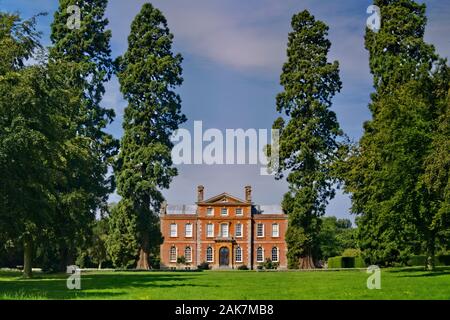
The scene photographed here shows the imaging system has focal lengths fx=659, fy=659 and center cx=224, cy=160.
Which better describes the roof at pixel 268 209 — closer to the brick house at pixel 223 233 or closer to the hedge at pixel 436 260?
the brick house at pixel 223 233

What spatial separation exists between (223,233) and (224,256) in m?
2.84

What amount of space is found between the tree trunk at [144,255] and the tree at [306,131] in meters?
10.5

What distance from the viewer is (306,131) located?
47.5 metres

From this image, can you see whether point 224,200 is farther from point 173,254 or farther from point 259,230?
point 173,254

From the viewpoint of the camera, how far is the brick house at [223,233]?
3135 inches

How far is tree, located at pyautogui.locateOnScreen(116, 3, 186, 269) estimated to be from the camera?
1854 inches

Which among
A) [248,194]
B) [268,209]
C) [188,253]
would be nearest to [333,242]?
[268,209]

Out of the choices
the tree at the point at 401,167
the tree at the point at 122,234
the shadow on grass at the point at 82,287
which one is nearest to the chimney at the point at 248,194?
the tree at the point at 122,234

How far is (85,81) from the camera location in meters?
45.5

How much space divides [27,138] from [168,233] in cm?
6226

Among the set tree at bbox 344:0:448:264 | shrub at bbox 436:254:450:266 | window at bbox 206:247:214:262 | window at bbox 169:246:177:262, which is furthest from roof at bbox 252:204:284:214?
tree at bbox 344:0:448:264

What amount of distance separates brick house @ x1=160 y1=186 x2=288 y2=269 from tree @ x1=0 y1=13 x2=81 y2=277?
187 ft
